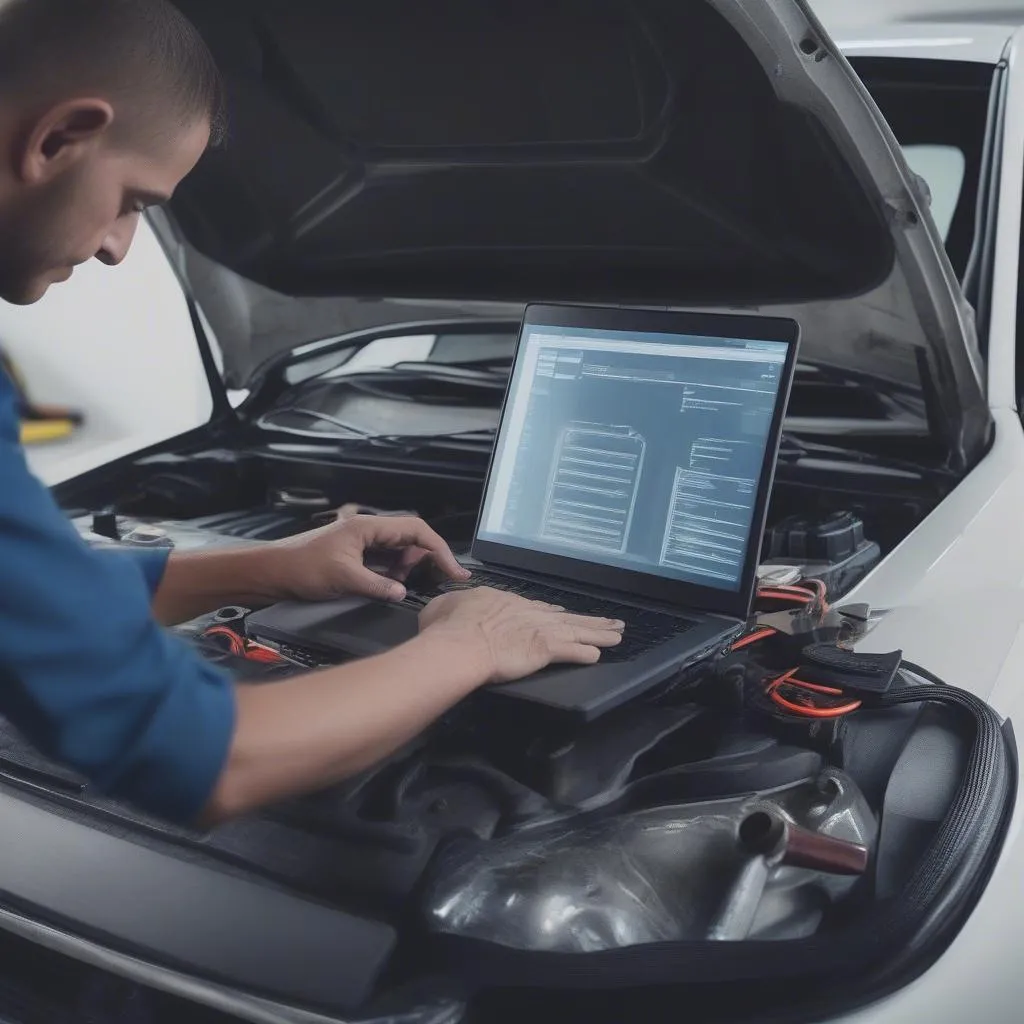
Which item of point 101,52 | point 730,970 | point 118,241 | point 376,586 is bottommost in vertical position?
point 730,970

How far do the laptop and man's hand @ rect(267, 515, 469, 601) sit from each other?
2 centimetres

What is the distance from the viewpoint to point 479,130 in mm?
1438

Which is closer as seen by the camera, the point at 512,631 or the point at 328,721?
the point at 328,721

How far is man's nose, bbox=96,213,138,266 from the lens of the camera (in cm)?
82

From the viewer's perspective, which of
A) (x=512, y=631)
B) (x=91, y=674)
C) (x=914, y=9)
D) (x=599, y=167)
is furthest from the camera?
(x=914, y=9)

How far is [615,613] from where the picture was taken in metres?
1.09

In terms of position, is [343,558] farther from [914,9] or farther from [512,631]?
[914,9]

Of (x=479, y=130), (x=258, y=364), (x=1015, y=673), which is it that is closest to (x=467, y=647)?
(x=1015, y=673)

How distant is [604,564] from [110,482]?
987mm

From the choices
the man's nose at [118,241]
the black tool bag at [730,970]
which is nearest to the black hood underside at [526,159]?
the man's nose at [118,241]

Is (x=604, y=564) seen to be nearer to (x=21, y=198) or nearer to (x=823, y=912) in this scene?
(x=823, y=912)

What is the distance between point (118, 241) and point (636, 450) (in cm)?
54

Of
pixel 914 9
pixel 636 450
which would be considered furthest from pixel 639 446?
pixel 914 9

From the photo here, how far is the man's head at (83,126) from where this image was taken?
0.73 meters
